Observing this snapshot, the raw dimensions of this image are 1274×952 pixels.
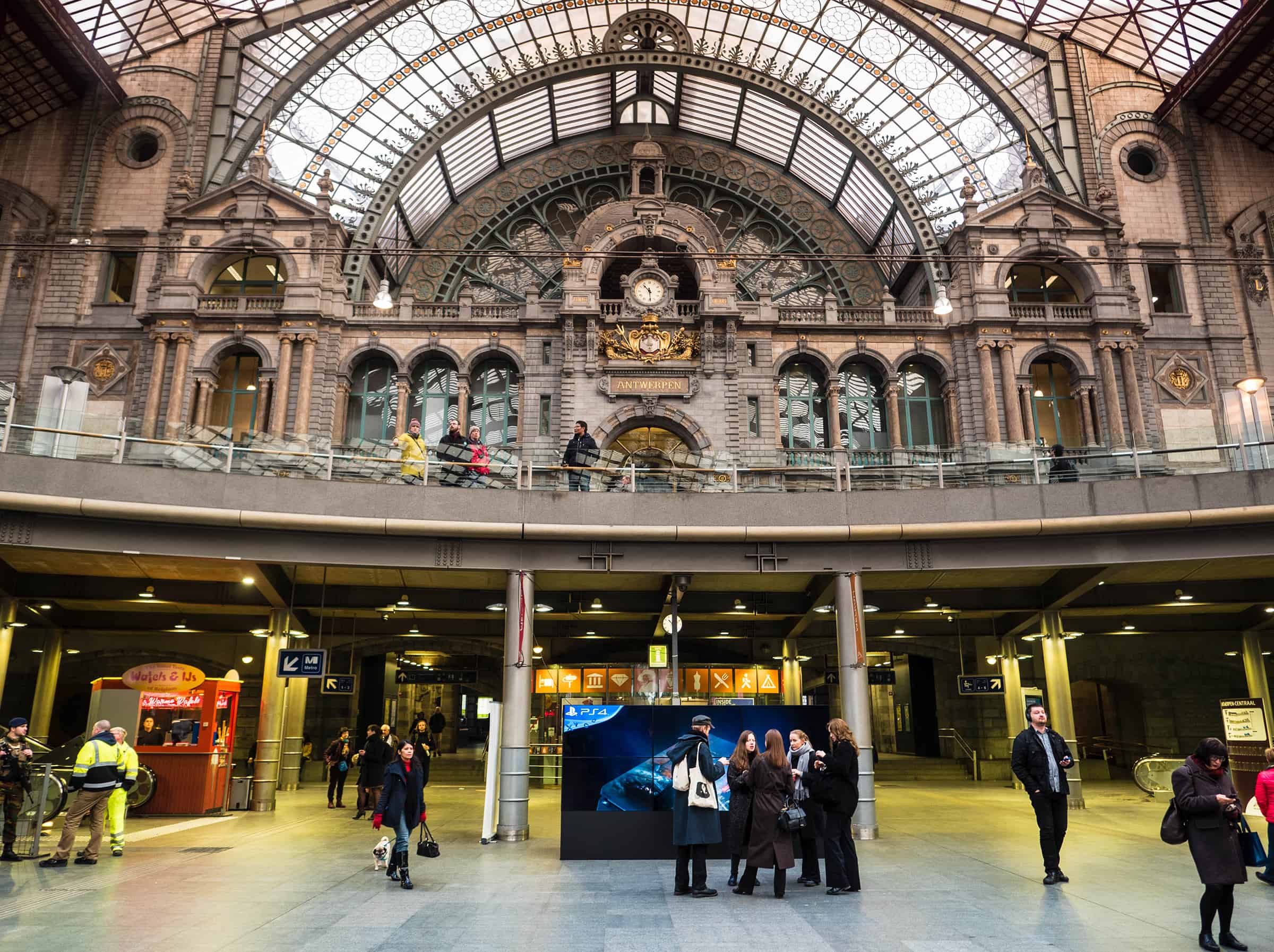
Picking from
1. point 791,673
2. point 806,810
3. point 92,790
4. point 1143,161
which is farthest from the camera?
point 1143,161

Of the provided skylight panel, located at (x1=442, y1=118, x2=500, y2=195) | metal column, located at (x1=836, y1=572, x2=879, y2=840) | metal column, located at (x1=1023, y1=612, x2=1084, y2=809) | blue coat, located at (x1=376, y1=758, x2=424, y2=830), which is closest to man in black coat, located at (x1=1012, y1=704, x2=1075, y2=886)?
metal column, located at (x1=836, y1=572, x2=879, y2=840)

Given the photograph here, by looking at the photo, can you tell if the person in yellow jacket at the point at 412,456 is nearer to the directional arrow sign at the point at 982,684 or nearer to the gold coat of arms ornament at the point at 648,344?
the gold coat of arms ornament at the point at 648,344

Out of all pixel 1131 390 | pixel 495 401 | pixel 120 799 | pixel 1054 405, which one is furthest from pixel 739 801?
pixel 1131 390

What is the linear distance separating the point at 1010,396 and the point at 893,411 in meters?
4.42

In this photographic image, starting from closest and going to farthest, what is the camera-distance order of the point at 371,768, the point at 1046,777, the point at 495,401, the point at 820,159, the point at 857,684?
the point at 1046,777 < the point at 857,684 < the point at 371,768 < the point at 495,401 < the point at 820,159

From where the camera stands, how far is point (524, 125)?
4497cm

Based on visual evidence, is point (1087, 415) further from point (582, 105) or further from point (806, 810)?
point (806, 810)

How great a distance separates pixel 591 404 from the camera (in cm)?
3522

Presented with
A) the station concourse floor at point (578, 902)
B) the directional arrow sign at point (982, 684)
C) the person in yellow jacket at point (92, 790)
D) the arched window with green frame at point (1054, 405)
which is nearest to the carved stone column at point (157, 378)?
the station concourse floor at point (578, 902)

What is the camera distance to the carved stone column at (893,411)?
36.7 metres

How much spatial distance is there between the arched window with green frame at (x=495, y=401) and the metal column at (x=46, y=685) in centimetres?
1581

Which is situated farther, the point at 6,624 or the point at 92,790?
the point at 6,624

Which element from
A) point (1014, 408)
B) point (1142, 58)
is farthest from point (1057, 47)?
point (1014, 408)

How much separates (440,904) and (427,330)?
2923cm
